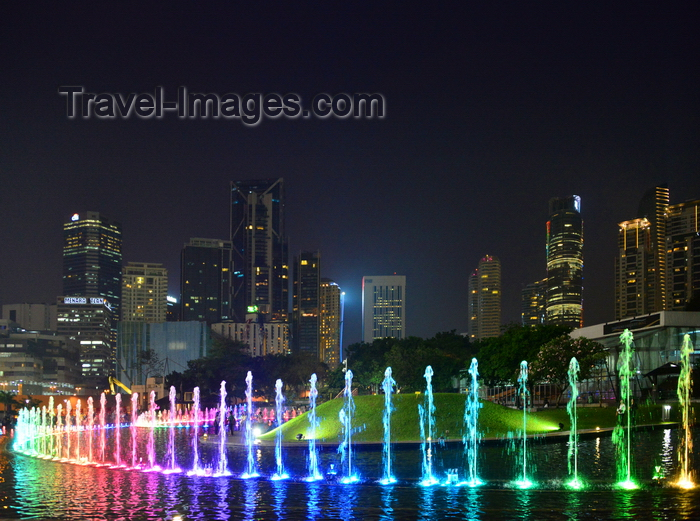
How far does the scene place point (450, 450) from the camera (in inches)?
1602

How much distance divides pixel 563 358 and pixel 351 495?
159 ft

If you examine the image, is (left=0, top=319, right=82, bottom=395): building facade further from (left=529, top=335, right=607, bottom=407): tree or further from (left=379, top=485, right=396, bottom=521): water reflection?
(left=379, top=485, right=396, bottom=521): water reflection

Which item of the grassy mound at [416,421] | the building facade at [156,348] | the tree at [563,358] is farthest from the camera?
the building facade at [156,348]

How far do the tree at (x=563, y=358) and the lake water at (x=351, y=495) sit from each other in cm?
3249

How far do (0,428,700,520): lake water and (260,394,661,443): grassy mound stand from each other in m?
10.4

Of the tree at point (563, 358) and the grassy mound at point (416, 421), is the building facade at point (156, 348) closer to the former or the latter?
the tree at point (563, 358)

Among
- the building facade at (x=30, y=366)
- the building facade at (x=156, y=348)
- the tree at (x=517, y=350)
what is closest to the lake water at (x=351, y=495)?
the tree at (x=517, y=350)

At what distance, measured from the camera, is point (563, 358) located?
69.0m

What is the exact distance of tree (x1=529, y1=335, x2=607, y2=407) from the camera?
2692 inches

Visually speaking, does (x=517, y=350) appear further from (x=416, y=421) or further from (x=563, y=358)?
(x=416, y=421)

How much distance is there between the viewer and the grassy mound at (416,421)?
154ft

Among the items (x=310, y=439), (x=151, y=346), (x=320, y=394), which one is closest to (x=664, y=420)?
(x=310, y=439)

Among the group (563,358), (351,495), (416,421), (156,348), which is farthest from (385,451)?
(156,348)

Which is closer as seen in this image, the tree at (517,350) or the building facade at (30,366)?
the tree at (517,350)
